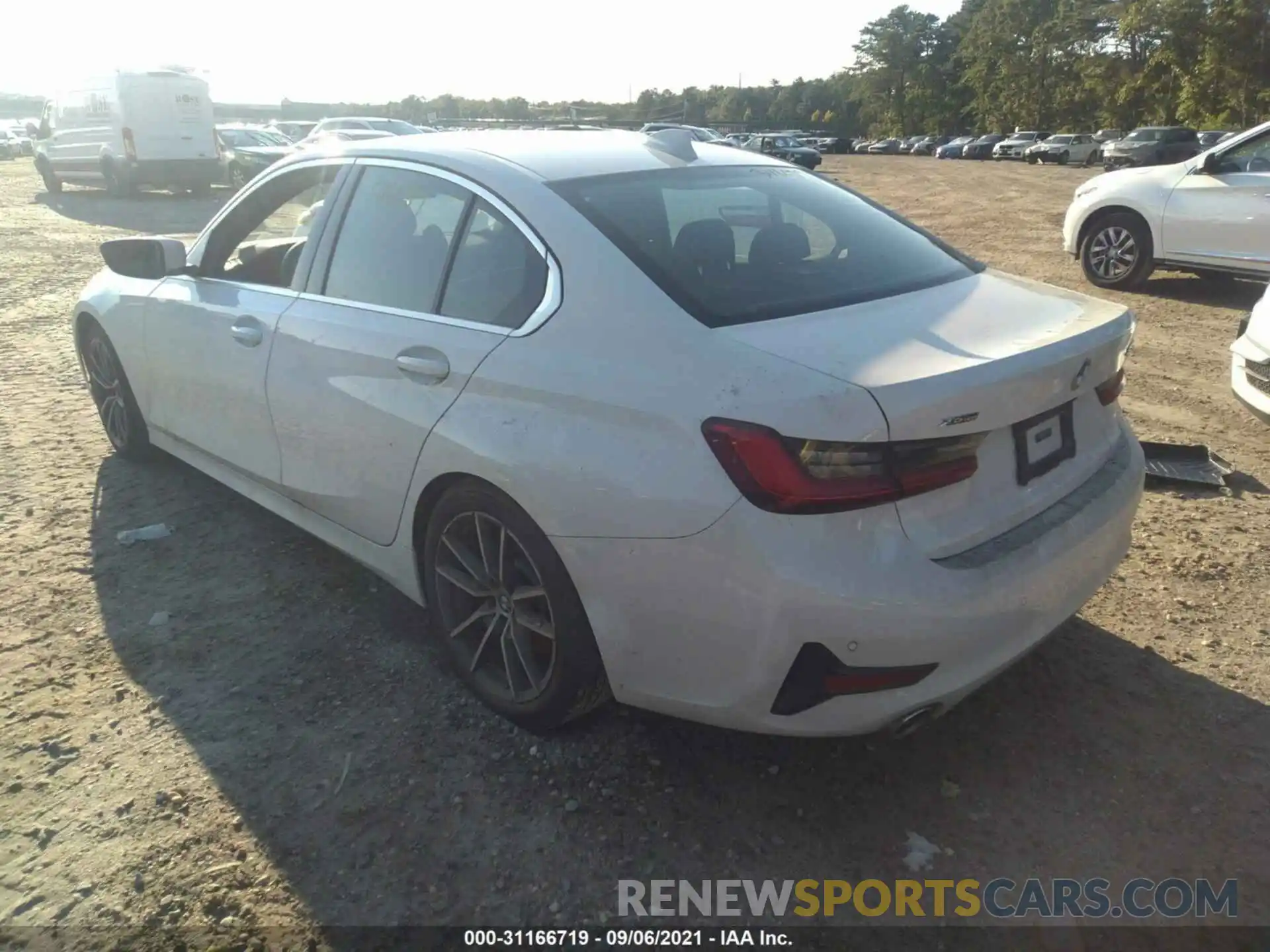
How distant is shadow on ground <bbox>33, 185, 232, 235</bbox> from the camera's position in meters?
16.6

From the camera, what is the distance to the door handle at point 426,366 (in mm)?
2760

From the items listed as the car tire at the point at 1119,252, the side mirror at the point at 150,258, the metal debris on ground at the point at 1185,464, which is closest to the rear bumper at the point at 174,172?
the car tire at the point at 1119,252

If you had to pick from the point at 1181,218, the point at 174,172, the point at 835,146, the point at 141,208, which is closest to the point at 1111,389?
the point at 1181,218

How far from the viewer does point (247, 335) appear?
359cm

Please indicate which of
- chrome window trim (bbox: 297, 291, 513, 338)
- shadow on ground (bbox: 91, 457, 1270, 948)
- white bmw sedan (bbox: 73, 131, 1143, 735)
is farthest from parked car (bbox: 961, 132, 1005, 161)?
shadow on ground (bbox: 91, 457, 1270, 948)

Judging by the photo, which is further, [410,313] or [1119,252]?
[1119,252]

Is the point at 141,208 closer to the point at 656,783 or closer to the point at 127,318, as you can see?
the point at 127,318

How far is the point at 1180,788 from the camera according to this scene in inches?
103

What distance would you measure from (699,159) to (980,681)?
6.35 feet

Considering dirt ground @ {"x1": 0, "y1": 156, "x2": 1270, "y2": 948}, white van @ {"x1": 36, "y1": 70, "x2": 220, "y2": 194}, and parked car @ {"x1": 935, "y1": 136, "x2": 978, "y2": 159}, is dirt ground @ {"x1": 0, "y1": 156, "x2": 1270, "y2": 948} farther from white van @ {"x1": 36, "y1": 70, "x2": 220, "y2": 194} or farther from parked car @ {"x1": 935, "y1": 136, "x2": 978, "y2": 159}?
parked car @ {"x1": 935, "y1": 136, "x2": 978, "y2": 159}

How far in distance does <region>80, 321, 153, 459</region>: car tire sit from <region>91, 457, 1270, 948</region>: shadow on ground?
65.4 inches

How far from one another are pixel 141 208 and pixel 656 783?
20.8 m

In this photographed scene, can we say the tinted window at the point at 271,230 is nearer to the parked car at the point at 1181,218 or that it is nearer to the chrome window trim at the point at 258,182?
the chrome window trim at the point at 258,182

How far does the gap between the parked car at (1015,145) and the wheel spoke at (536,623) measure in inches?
2105
